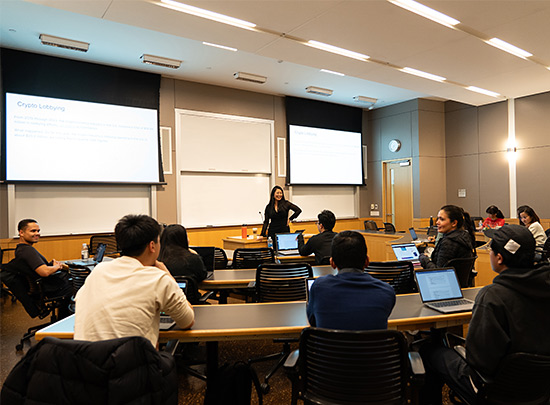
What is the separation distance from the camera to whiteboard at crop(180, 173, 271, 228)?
820cm

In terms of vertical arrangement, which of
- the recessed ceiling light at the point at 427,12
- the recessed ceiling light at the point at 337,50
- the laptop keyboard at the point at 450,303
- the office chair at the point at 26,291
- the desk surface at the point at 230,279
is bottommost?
the office chair at the point at 26,291

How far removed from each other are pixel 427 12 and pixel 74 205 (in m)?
6.39

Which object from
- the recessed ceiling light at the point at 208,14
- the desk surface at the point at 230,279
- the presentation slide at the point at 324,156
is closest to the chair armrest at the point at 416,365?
the desk surface at the point at 230,279

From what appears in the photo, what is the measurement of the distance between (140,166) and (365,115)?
6.74 metres

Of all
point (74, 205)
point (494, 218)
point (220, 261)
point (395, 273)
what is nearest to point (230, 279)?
point (220, 261)

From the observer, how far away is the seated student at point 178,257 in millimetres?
3230

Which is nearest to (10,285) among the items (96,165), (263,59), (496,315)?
(96,165)

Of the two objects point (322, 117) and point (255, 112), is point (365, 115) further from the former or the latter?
point (255, 112)

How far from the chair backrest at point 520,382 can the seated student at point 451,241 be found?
5.71 ft

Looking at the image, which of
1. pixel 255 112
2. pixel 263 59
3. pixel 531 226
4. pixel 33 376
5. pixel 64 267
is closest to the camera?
pixel 33 376

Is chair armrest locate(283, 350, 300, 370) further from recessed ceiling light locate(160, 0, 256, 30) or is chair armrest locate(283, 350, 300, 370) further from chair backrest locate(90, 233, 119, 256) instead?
chair backrest locate(90, 233, 119, 256)

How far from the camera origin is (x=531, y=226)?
5582 mm

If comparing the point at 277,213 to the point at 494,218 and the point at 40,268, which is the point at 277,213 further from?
the point at 494,218

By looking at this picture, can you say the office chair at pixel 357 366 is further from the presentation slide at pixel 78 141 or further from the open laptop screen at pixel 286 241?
the presentation slide at pixel 78 141
